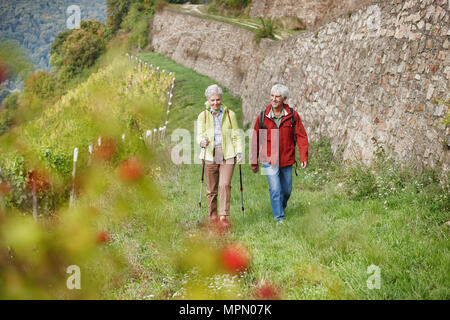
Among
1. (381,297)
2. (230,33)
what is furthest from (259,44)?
(381,297)

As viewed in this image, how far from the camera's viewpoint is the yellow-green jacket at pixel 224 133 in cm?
542

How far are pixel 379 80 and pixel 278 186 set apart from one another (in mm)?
3265

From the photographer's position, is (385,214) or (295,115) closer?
(385,214)

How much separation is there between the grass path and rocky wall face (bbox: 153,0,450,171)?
122 centimetres

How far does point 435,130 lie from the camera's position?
5.34m

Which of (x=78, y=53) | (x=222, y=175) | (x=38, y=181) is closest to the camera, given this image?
(x=222, y=175)

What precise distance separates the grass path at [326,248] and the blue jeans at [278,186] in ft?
0.53

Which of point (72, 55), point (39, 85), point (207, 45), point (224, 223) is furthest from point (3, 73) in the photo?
point (207, 45)

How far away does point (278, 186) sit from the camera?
5.41 meters

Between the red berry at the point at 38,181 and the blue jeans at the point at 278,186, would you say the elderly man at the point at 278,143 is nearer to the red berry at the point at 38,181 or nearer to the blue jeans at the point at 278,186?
the blue jeans at the point at 278,186

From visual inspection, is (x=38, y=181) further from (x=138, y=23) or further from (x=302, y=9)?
(x=138, y=23)

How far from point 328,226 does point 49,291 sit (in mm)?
3327

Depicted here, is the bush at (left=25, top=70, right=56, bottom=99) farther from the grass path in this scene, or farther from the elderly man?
the elderly man

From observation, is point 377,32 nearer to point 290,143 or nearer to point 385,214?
point 290,143
